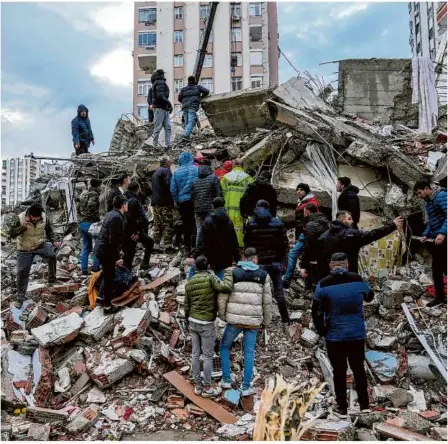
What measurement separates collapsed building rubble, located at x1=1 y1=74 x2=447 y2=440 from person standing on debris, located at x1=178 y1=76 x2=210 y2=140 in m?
1.76

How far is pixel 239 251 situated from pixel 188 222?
180 cm

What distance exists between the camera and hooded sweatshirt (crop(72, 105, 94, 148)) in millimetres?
11461

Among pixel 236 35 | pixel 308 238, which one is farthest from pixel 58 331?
pixel 236 35

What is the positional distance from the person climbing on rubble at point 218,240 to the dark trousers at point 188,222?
5.43 ft

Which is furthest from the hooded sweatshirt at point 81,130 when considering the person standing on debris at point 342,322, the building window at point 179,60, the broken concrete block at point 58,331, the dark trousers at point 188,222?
the building window at point 179,60

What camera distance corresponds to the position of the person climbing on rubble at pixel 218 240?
608 cm

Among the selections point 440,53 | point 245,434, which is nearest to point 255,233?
point 245,434

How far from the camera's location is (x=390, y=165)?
838 centimetres

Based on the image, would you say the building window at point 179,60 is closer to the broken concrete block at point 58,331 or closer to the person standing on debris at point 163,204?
the person standing on debris at point 163,204

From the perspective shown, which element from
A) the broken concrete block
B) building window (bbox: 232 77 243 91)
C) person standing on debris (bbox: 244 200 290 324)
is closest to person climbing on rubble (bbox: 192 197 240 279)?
person standing on debris (bbox: 244 200 290 324)

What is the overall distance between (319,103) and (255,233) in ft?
18.8

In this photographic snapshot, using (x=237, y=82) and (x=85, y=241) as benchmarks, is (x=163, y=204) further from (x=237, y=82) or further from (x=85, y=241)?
(x=237, y=82)

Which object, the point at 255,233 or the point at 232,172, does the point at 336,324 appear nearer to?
the point at 255,233

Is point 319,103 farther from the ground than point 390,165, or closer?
farther from the ground
